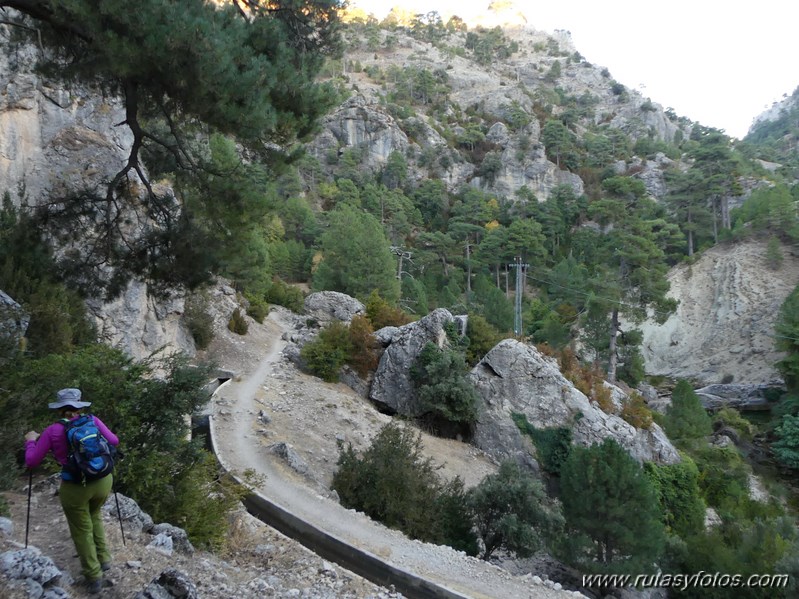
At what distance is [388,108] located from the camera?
230 feet

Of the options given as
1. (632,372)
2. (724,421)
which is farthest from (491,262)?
(724,421)

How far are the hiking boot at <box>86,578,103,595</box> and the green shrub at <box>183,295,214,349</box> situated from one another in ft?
50.8

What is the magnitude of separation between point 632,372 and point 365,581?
2579 centimetres

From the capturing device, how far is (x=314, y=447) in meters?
13.0

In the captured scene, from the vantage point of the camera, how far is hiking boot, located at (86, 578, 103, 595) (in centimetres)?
378

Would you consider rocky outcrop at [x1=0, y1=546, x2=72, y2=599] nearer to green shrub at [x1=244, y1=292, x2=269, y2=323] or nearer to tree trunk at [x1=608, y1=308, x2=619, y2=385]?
green shrub at [x1=244, y1=292, x2=269, y2=323]

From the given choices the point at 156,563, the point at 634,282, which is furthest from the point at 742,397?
the point at 156,563

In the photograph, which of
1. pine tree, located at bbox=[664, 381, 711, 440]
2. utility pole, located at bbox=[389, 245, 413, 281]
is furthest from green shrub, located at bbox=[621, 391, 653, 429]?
utility pole, located at bbox=[389, 245, 413, 281]

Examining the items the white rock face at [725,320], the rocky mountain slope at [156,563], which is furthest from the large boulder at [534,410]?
the white rock face at [725,320]

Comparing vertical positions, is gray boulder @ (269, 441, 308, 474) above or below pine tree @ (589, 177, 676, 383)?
below

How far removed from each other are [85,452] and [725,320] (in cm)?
4041

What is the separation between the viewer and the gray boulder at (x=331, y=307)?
26094mm

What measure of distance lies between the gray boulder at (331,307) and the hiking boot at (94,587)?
21.8 metres

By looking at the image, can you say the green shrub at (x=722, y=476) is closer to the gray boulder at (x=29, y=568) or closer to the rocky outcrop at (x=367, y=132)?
the gray boulder at (x=29, y=568)
